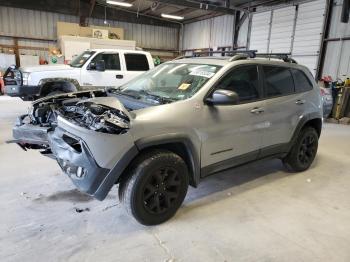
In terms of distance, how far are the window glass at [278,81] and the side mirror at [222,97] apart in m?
0.93

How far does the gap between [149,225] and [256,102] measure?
1.77 metres

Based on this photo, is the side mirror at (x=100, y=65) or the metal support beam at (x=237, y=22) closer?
→ the side mirror at (x=100, y=65)

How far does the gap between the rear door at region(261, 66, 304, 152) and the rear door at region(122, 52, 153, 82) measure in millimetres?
4783

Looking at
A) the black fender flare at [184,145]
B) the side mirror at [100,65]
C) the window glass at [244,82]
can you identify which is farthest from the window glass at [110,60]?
the black fender flare at [184,145]

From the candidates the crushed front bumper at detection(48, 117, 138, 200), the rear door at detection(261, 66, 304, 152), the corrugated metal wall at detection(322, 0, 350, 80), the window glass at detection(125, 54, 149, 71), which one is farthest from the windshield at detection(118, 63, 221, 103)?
the corrugated metal wall at detection(322, 0, 350, 80)

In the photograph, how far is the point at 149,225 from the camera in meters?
2.59

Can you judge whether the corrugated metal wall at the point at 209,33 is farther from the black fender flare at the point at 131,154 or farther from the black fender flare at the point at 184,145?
the black fender flare at the point at 131,154

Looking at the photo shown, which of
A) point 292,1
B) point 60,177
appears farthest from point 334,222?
point 292,1

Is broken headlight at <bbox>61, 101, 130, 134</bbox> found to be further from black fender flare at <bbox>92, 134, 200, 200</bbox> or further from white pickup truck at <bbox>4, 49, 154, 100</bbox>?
white pickup truck at <bbox>4, 49, 154, 100</bbox>

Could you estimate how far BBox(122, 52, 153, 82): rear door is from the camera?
760 centimetres

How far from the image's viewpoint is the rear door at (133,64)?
7.60 metres

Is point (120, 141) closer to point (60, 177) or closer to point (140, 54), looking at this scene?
point (60, 177)

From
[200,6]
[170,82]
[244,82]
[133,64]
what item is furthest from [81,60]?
[200,6]

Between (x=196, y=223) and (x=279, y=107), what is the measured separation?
5.76ft
